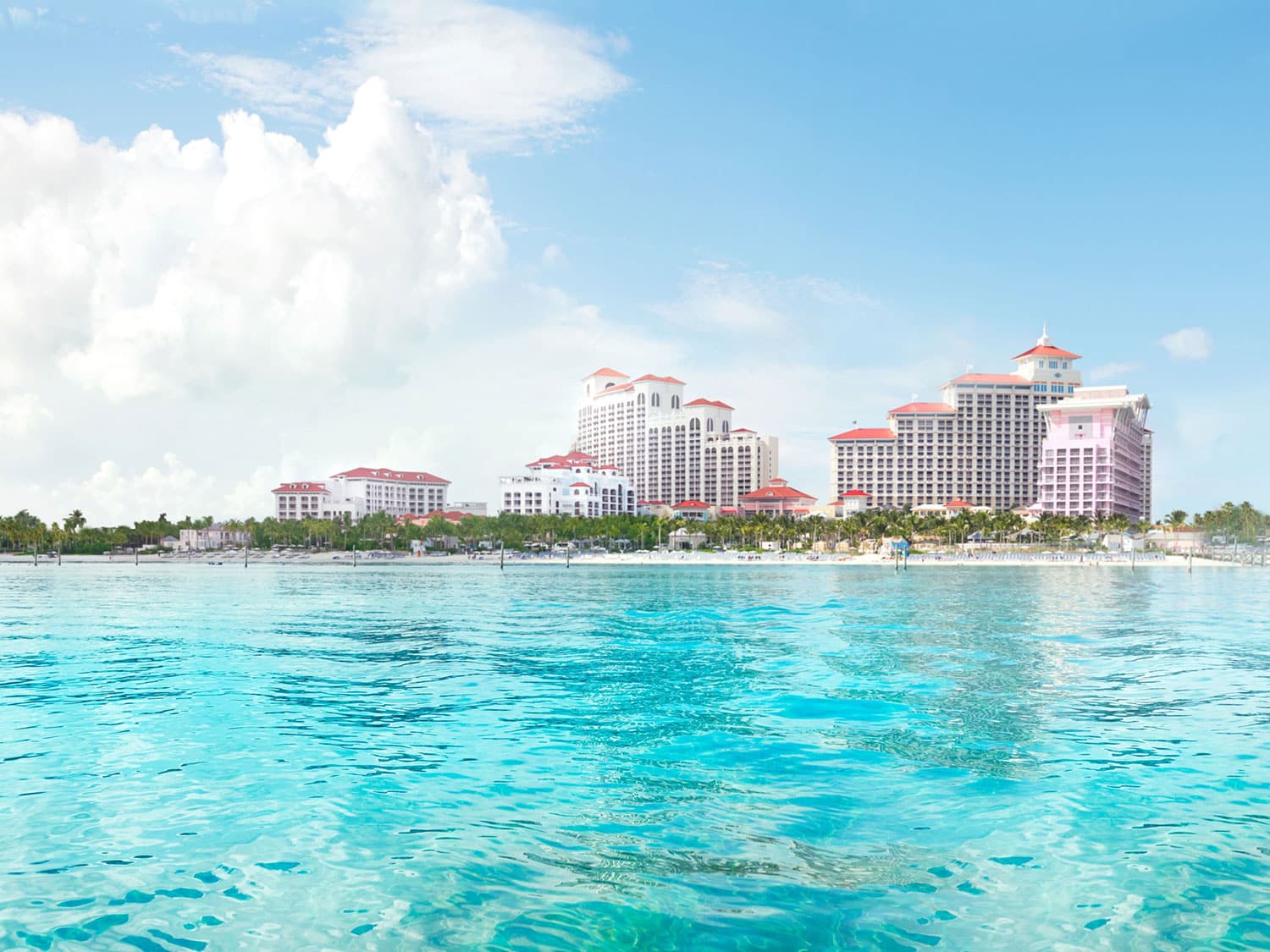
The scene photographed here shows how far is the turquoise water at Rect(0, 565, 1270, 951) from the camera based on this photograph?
9.48m

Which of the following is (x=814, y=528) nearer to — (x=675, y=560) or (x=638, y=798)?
(x=675, y=560)

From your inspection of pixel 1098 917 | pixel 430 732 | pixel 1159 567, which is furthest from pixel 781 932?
pixel 1159 567

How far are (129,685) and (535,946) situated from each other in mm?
20446

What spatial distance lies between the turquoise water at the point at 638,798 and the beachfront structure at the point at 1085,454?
174091 millimetres

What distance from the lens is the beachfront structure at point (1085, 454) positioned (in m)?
190

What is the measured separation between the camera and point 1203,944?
351 inches

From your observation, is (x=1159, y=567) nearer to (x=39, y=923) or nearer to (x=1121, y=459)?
(x=1121, y=459)

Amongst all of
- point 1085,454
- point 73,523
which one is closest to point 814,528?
point 1085,454

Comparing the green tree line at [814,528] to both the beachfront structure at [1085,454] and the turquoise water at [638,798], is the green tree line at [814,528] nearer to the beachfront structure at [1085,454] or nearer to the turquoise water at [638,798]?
the beachfront structure at [1085,454]

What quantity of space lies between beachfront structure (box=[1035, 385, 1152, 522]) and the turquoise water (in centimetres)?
17409

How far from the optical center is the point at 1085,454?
191375mm

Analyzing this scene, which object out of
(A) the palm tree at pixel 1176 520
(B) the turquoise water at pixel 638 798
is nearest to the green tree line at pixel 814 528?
(A) the palm tree at pixel 1176 520

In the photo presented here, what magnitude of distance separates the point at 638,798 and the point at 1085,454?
656ft

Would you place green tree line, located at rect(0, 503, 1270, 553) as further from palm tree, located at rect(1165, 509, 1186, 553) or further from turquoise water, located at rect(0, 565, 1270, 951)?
turquoise water, located at rect(0, 565, 1270, 951)
